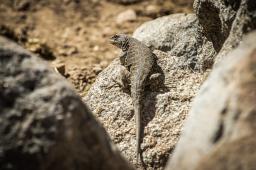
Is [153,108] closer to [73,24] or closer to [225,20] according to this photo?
[225,20]

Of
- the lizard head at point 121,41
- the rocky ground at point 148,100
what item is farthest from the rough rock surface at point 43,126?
the lizard head at point 121,41

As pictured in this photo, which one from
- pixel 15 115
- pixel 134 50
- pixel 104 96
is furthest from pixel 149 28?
pixel 15 115

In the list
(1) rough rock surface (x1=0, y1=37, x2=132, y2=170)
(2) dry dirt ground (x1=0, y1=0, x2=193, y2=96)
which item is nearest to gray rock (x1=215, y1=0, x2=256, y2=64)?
(1) rough rock surface (x1=0, y1=37, x2=132, y2=170)

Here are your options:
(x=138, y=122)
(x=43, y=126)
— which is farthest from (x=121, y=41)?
(x=43, y=126)

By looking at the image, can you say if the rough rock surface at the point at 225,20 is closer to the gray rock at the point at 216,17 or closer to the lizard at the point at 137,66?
the gray rock at the point at 216,17

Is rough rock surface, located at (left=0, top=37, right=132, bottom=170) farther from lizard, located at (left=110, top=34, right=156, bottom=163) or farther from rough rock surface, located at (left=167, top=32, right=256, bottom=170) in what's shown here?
lizard, located at (left=110, top=34, right=156, bottom=163)

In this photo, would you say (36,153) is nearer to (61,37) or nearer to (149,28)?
(149,28)
